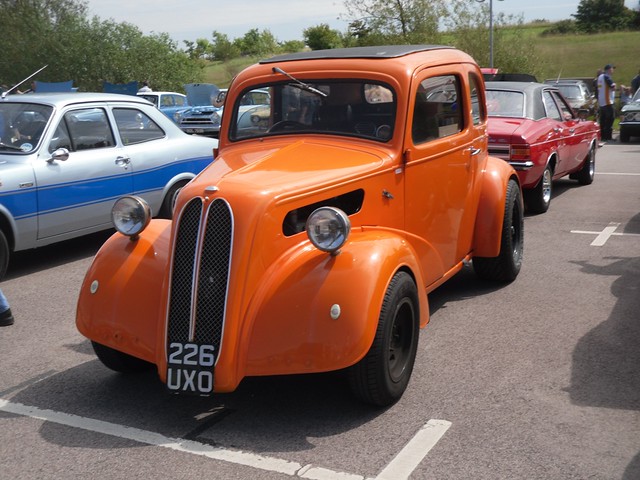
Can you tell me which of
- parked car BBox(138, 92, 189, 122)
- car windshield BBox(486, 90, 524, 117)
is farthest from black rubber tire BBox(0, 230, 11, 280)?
parked car BBox(138, 92, 189, 122)

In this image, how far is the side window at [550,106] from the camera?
38.1 feet

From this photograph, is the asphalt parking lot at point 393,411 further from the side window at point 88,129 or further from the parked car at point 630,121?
the parked car at point 630,121

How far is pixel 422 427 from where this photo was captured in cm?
436

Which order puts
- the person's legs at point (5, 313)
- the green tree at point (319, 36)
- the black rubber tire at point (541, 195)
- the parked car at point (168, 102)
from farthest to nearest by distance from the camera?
1. the green tree at point (319, 36)
2. the parked car at point (168, 102)
3. the black rubber tire at point (541, 195)
4. the person's legs at point (5, 313)

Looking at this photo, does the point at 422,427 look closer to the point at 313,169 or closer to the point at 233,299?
the point at 233,299

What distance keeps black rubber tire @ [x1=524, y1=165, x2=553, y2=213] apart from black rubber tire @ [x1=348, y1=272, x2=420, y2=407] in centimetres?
636

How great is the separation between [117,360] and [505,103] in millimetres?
7848

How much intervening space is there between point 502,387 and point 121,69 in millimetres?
36366

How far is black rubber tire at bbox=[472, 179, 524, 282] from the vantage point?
22.9 ft

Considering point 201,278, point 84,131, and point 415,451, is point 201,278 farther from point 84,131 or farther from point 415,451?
point 84,131

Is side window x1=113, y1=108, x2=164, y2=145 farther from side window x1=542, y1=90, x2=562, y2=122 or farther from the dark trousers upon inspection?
the dark trousers

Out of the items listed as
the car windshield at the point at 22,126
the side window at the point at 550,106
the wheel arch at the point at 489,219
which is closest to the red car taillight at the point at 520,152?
the side window at the point at 550,106

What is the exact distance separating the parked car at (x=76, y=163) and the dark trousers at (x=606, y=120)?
47.6 feet

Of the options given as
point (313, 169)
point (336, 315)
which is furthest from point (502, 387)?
point (313, 169)
